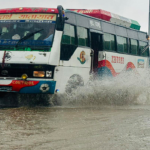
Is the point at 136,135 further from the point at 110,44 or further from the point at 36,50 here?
the point at 110,44

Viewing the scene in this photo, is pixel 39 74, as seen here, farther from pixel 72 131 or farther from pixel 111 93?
pixel 72 131

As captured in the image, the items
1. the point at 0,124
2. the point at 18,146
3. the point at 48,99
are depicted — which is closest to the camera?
the point at 18,146

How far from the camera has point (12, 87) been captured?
1112 centimetres

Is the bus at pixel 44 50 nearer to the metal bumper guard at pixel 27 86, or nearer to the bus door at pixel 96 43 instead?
the metal bumper guard at pixel 27 86

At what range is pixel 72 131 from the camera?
6875 mm

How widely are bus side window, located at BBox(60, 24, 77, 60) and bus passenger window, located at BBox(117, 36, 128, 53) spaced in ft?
12.8

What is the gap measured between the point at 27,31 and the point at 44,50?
0.88m

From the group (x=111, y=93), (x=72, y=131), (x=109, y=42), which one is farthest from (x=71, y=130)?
(x=109, y=42)

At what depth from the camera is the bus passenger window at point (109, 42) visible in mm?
14827

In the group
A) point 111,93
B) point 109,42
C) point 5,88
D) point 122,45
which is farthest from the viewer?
point 122,45

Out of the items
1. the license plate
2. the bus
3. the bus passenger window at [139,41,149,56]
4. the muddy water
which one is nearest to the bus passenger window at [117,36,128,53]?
the bus passenger window at [139,41,149,56]

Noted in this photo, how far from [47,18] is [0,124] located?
4.85 meters

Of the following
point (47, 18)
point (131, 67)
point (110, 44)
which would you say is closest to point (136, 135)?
point (47, 18)

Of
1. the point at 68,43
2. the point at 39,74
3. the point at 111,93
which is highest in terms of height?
the point at 68,43
